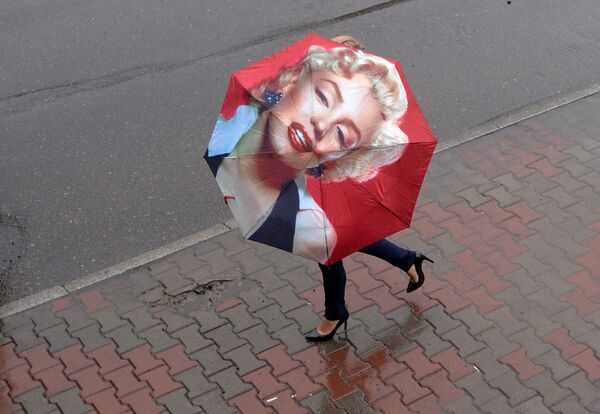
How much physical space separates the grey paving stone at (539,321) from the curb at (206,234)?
1.96 meters

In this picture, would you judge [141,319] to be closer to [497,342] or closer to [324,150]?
[324,150]

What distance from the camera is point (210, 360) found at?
573 cm

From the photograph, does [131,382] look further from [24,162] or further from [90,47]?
[90,47]

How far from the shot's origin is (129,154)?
766cm

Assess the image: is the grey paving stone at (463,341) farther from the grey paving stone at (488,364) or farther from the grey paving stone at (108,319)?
the grey paving stone at (108,319)

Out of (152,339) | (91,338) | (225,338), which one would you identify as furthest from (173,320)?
(91,338)

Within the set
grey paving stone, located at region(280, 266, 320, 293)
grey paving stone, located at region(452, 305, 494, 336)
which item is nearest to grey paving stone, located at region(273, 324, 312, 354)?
grey paving stone, located at region(280, 266, 320, 293)

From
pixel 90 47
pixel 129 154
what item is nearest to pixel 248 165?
pixel 129 154

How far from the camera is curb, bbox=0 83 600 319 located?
6312mm

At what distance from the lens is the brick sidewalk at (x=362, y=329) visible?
546cm

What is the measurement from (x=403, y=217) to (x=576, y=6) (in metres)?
5.51

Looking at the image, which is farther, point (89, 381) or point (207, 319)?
point (207, 319)

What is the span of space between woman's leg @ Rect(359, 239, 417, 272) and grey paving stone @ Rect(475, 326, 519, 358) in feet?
2.04

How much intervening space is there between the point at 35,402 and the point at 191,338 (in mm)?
1007
